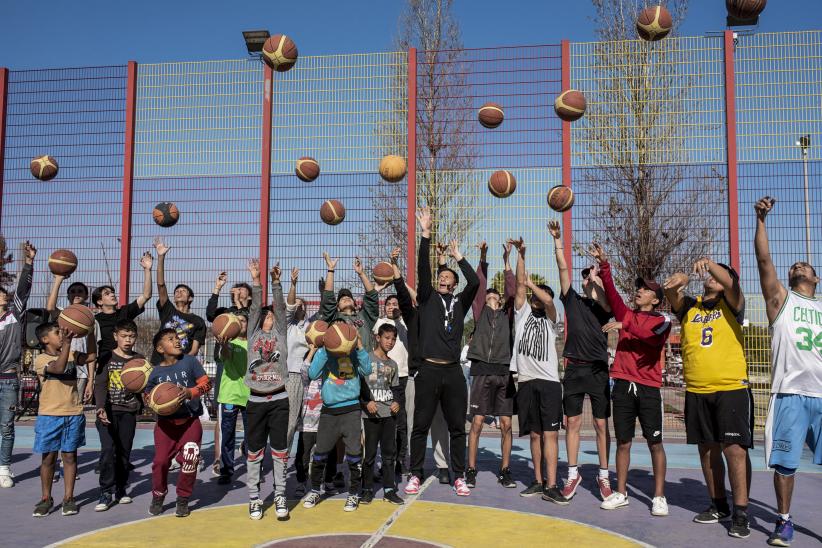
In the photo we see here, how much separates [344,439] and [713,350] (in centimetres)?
353

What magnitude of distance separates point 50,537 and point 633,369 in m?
5.41

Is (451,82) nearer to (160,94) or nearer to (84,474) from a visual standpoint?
(160,94)

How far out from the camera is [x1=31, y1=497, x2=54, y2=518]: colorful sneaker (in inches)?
255

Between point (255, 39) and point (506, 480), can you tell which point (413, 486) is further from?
point (255, 39)

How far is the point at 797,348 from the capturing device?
5.95 metres

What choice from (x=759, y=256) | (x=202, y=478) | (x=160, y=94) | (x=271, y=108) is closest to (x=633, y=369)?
(x=759, y=256)

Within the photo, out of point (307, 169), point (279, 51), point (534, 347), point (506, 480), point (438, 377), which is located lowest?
point (506, 480)

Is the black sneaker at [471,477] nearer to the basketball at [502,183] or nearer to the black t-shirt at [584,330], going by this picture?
the black t-shirt at [584,330]

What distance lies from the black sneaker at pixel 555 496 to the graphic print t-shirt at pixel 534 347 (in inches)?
44.5

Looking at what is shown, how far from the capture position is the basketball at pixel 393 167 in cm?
1085

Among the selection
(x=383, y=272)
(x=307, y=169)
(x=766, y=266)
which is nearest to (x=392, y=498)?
(x=383, y=272)

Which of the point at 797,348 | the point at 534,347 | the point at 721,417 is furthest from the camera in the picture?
the point at 534,347

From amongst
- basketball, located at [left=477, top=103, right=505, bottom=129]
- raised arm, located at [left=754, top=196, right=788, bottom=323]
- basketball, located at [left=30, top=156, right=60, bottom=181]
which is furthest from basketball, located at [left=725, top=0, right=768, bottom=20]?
basketball, located at [left=30, top=156, right=60, bottom=181]

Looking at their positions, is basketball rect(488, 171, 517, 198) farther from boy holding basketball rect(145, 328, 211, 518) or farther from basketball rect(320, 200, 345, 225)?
boy holding basketball rect(145, 328, 211, 518)
